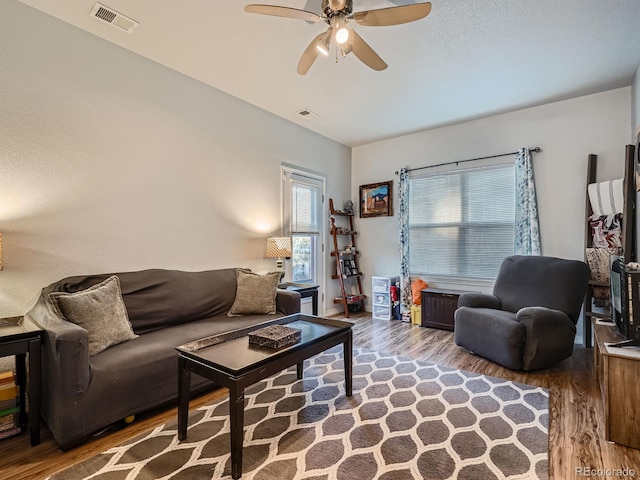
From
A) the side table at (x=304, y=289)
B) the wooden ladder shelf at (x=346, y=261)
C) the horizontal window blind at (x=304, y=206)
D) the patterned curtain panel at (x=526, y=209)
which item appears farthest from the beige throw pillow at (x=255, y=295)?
the patterned curtain panel at (x=526, y=209)

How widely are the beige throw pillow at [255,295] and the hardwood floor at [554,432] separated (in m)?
0.81

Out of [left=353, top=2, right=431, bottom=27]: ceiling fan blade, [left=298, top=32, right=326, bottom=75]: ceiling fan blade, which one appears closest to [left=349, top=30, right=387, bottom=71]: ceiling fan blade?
[left=353, top=2, right=431, bottom=27]: ceiling fan blade

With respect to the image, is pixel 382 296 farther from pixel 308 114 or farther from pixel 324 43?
pixel 324 43

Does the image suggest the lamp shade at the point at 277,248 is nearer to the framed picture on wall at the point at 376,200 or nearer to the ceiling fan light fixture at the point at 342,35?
the framed picture on wall at the point at 376,200

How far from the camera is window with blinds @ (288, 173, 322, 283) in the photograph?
15.2 feet

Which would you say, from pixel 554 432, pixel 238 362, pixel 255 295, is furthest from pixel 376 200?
pixel 238 362

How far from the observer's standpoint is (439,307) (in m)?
4.42

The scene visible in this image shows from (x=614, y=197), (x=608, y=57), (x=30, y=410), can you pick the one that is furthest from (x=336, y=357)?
(x=608, y=57)

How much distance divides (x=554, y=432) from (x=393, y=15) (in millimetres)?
2701

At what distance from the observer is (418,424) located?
6.92ft

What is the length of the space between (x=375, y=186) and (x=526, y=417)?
3.88 metres

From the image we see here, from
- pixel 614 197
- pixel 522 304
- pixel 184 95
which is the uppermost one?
pixel 184 95

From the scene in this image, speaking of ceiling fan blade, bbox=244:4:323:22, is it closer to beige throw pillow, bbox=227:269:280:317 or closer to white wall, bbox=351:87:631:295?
beige throw pillow, bbox=227:269:280:317

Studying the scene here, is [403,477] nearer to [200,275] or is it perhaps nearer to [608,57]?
[200,275]
